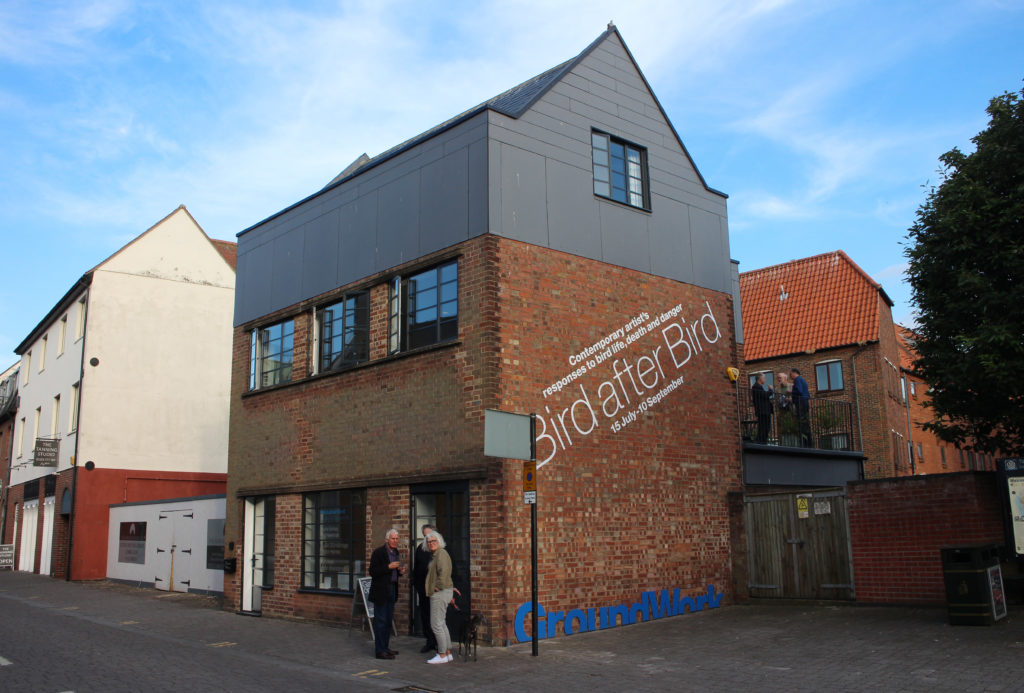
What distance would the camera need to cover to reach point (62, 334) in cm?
3136

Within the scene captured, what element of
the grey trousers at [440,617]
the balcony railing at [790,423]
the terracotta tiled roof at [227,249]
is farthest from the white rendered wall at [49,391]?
the balcony railing at [790,423]

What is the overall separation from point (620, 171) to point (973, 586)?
8.54 m

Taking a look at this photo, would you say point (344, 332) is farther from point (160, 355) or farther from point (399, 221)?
point (160, 355)

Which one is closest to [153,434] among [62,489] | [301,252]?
[62,489]

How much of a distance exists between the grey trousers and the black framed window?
3468 mm

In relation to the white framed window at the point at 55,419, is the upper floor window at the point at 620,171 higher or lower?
higher

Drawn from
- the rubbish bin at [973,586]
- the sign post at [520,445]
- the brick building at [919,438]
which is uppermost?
the brick building at [919,438]

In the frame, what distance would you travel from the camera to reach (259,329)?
1789 centimetres

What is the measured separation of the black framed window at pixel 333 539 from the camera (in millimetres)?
14383

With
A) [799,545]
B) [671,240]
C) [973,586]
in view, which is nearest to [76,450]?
[671,240]

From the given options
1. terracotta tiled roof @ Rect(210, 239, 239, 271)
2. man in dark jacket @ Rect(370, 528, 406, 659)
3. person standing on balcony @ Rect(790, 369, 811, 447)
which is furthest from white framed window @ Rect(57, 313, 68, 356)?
person standing on balcony @ Rect(790, 369, 811, 447)

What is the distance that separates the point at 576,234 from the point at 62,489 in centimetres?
2170

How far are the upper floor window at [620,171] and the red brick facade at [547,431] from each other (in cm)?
146

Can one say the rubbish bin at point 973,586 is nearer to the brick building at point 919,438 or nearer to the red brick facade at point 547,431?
the red brick facade at point 547,431
